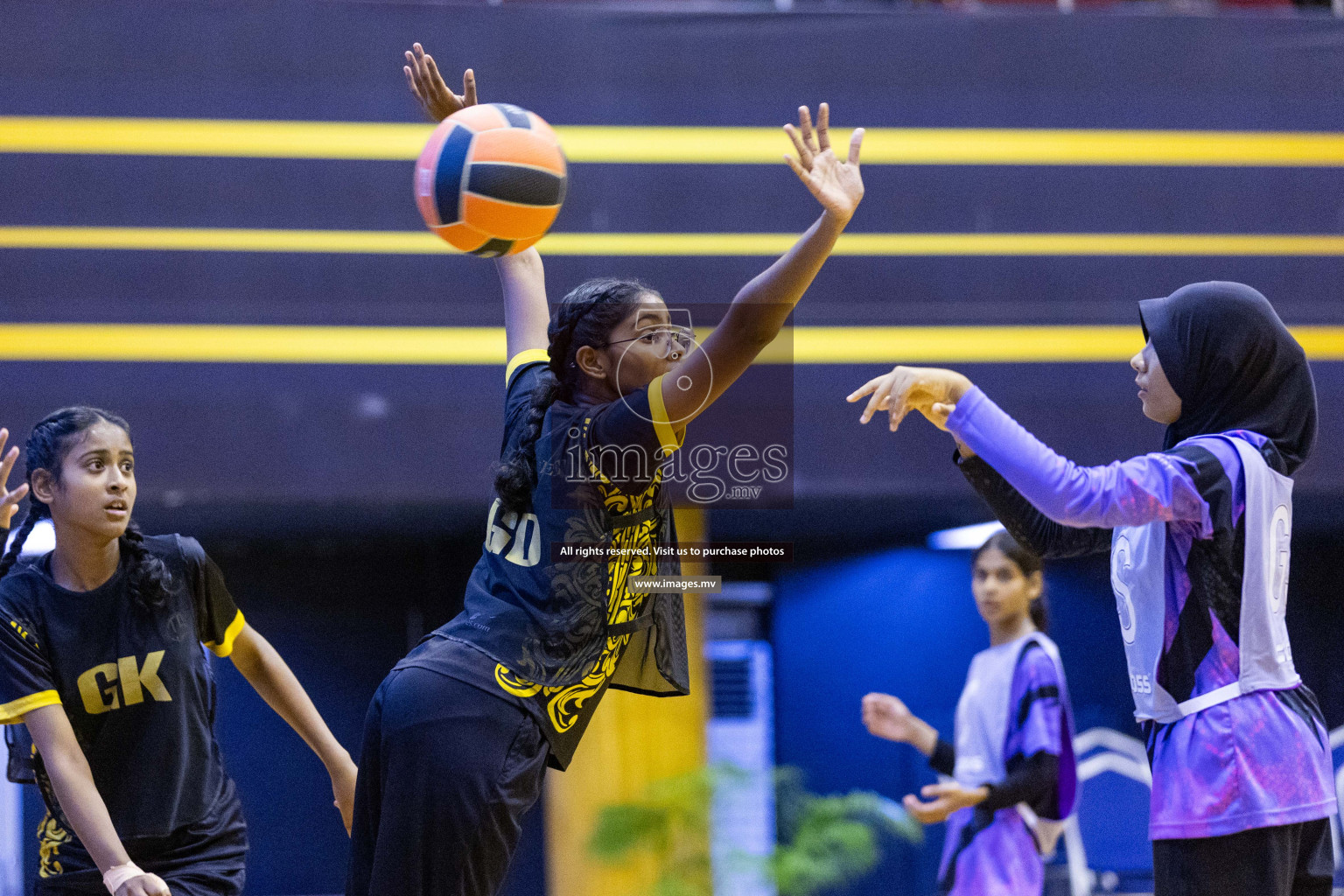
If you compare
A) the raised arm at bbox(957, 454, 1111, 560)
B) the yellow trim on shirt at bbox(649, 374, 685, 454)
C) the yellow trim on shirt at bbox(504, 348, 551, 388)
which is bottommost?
the raised arm at bbox(957, 454, 1111, 560)

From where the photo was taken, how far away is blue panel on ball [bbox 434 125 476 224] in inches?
118

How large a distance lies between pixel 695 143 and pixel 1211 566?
140 inches

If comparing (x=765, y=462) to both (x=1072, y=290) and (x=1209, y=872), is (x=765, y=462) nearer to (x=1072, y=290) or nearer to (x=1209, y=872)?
(x=1072, y=290)

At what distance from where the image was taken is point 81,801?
272cm

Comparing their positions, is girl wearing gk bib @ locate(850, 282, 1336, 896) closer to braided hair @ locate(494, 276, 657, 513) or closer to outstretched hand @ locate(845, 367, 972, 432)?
outstretched hand @ locate(845, 367, 972, 432)

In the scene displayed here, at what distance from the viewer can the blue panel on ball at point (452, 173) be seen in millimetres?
2992

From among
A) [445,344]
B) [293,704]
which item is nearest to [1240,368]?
[293,704]

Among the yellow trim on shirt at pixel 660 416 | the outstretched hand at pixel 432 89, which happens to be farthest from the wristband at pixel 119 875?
the outstretched hand at pixel 432 89

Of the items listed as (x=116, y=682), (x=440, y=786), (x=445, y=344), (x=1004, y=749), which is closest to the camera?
(x=440, y=786)

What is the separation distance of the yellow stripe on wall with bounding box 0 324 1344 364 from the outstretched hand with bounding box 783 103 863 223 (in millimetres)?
2801

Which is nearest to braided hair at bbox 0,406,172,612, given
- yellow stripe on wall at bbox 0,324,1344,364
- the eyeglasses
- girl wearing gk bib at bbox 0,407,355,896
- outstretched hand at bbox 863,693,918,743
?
girl wearing gk bib at bbox 0,407,355,896

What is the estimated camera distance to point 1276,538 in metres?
2.60

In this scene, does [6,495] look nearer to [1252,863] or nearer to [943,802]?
[943,802]

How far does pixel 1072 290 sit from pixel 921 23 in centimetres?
139
